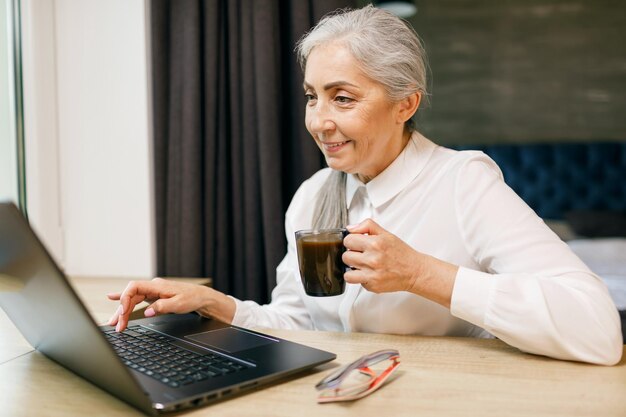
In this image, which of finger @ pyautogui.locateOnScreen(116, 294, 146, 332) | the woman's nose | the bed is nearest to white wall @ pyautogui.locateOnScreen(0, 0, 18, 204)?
finger @ pyautogui.locateOnScreen(116, 294, 146, 332)

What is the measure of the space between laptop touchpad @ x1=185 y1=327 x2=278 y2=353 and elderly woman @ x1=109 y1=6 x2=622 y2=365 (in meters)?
0.15

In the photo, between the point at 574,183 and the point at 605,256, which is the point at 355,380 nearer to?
the point at 605,256

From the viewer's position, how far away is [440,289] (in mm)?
1118

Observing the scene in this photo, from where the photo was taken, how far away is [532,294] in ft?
3.53

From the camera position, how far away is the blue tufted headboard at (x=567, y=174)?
125 inches

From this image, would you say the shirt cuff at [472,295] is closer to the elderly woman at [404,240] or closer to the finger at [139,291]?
the elderly woman at [404,240]

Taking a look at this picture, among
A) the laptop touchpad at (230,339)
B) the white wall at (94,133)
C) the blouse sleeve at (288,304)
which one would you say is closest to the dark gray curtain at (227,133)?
the white wall at (94,133)

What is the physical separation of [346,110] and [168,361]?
0.71m

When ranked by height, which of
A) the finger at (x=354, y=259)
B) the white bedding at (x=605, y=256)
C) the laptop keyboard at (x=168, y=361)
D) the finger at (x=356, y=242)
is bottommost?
the white bedding at (x=605, y=256)

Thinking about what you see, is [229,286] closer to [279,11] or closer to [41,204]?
[41,204]

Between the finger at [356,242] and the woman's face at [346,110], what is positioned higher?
the woman's face at [346,110]

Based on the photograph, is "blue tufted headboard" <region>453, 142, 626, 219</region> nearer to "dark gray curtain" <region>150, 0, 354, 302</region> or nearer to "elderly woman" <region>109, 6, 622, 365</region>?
"dark gray curtain" <region>150, 0, 354, 302</region>

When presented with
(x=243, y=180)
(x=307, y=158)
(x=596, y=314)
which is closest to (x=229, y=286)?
(x=243, y=180)

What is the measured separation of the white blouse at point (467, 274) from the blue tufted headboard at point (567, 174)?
1917 millimetres
